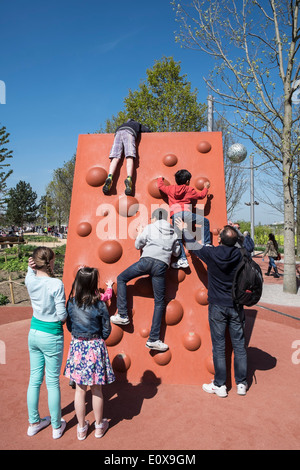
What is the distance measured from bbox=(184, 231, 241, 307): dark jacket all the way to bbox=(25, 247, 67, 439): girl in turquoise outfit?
5.43 feet

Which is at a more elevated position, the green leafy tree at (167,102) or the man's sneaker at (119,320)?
the green leafy tree at (167,102)

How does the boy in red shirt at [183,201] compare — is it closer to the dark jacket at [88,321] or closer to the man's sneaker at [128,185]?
the man's sneaker at [128,185]

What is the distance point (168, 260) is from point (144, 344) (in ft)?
3.52

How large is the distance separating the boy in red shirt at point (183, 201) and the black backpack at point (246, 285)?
26.6 inches

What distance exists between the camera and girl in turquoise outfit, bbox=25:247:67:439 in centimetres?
269

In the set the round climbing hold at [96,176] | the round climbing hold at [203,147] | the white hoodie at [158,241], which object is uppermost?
the round climbing hold at [203,147]

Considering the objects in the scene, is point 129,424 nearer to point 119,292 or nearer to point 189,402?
point 189,402

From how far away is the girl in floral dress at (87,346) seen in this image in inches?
105

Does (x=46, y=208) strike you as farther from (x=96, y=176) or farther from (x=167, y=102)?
(x=96, y=176)

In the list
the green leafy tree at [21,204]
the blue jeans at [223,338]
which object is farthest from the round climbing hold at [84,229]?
the green leafy tree at [21,204]

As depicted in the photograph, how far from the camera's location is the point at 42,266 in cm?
276

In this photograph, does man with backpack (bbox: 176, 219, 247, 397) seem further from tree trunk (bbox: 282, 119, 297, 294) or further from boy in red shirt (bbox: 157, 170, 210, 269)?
tree trunk (bbox: 282, 119, 297, 294)

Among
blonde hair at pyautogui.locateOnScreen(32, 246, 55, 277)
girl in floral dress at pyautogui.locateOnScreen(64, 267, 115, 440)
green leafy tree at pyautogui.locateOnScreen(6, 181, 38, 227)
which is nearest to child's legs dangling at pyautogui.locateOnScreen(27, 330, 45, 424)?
girl in floral dress at pyautogui.locateOnScreen(64, 267, 115, 440)

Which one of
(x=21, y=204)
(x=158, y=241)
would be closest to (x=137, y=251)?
(x=158, y=241)
